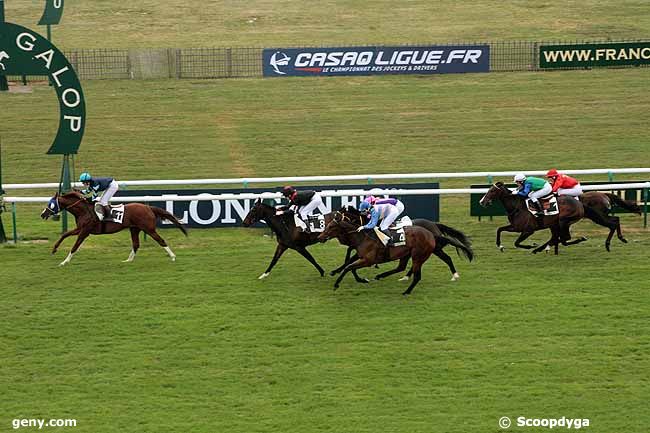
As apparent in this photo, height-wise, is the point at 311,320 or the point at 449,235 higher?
the point at 449,235

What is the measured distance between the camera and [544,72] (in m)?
37.4

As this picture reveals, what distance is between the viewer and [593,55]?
37281mm

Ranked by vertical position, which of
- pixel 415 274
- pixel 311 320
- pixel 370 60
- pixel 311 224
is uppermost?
pixel 370 60

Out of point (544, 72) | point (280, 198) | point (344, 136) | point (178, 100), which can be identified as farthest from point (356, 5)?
point (280, 198)

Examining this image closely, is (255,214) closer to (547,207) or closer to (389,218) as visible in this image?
(389,218)

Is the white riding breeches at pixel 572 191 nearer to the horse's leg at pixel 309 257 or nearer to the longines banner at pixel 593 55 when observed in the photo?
the horse's leg at pixel 309 257

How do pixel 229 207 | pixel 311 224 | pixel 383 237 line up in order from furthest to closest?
pixel 229 207 → pixel 311 224 → pixel 383 237

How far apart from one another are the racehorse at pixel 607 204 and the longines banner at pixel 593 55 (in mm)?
19338

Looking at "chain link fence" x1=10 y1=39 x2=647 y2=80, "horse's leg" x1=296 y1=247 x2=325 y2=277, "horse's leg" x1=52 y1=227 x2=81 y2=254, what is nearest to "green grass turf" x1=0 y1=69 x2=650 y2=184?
"chain link fence" x1=10 y1=39 x2=647 y2=80

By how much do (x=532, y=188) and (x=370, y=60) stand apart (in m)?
19.2

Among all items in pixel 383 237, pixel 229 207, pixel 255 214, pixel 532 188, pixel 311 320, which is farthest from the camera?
pixel 229 207

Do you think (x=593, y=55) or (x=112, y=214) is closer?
(x=112, y=214)

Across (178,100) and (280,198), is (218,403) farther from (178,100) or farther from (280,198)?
(178,100)

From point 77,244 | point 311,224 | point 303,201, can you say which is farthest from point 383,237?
point 77,244
